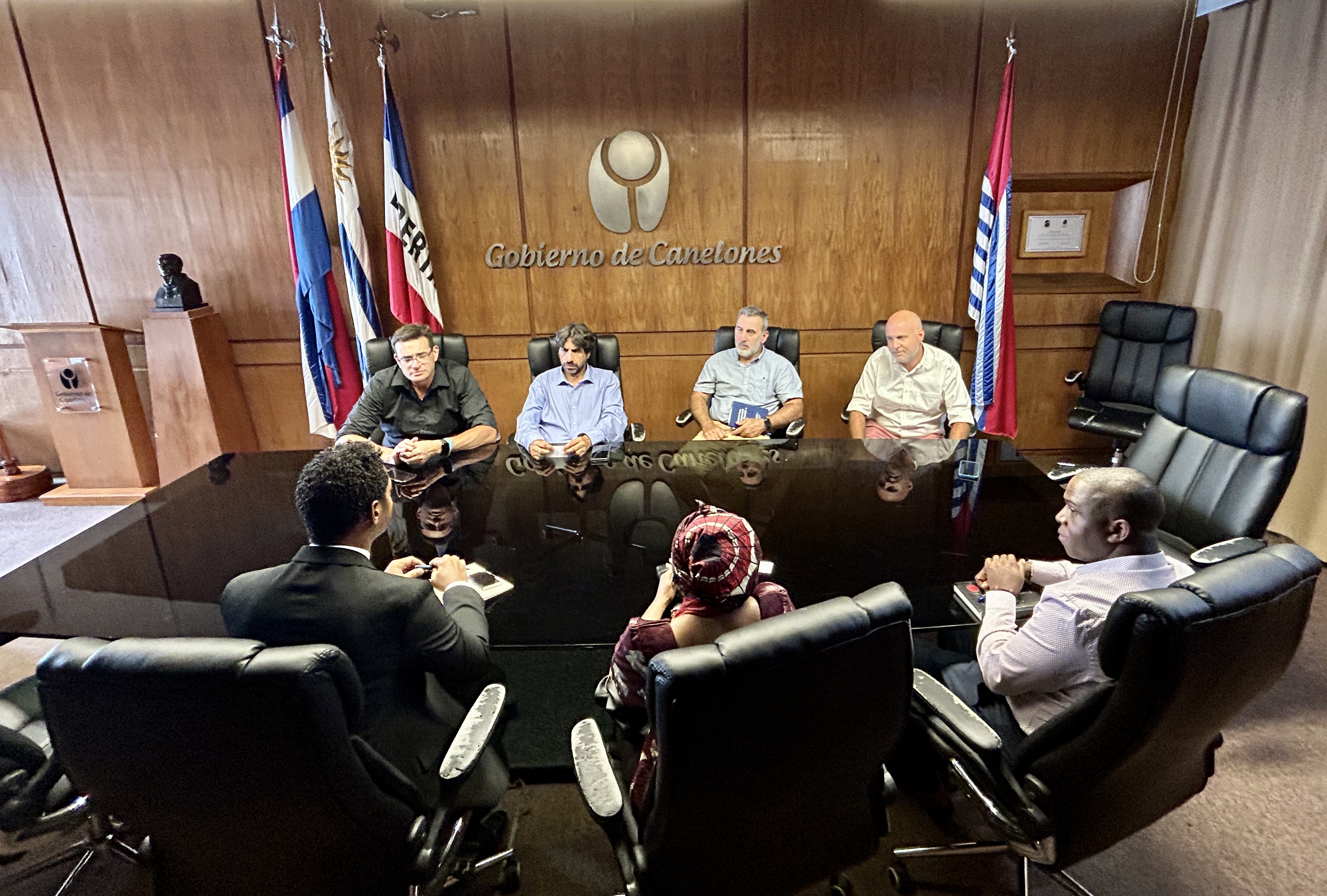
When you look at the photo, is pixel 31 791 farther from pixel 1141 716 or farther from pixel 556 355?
pixel 556 355

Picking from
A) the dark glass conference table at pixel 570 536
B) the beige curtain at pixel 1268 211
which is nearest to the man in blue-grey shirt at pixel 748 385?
the dark glass conference table at pixel 570 536

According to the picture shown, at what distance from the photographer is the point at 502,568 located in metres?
1.70

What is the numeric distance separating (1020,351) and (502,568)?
384 centimetres

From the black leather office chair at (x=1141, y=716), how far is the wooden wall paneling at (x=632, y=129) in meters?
3.25

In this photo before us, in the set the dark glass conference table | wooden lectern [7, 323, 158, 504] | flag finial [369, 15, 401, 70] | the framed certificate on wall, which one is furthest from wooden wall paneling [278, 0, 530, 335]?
the framed certificate on wall

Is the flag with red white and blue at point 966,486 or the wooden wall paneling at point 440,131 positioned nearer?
the flag with red white and blue at point 966,486

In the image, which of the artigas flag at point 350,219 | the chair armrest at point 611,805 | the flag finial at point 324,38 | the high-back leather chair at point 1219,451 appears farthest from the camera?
the artigas flag at point 350,219

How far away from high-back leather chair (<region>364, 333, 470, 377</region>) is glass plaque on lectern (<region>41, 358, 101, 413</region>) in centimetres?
208

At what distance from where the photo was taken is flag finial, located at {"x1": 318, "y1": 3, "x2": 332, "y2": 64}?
12.2 feet

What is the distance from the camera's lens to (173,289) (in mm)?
3934

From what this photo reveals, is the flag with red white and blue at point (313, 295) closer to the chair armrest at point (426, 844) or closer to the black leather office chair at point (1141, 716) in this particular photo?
the chair armrest at point (426, 844)

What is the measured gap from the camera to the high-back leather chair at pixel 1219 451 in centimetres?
201

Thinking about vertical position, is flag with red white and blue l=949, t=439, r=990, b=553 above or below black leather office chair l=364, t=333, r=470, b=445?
below

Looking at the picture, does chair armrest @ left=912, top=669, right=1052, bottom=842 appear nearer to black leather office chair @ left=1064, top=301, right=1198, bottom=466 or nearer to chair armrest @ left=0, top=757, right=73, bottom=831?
chair armrest @ left=0, top=757, right=73, bottom=831
